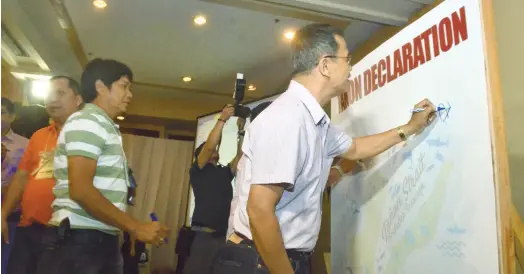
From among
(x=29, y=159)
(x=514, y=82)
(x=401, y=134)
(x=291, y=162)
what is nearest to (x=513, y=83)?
(x=514, y=82)

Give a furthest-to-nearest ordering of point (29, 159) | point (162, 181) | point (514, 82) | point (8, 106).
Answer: point (162, 181) → point (8, 106) → point (514, 82) → point (29, 159)

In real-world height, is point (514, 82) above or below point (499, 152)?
above

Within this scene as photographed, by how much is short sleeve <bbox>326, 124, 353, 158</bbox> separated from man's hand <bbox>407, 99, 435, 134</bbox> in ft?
0.63

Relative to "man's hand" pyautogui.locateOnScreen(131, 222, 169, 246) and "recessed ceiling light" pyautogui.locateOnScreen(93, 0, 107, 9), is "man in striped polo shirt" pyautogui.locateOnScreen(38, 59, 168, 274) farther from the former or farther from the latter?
"recessed ceiling light" pyautogui.locateOnScreen(93, 0, 107, 9)

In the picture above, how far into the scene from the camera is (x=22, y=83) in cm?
411

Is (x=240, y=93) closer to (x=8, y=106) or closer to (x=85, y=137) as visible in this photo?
(x=8, y=106)

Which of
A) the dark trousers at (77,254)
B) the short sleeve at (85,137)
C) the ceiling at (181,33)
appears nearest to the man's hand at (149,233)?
the dark trousers at (77,254)

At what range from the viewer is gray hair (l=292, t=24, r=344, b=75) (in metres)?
1.13

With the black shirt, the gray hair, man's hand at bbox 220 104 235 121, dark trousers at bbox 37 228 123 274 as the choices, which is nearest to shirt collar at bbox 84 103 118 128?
dark trousers at bbox 37 228 123 274

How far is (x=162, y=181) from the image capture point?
5.03 metres

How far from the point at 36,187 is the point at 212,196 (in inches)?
33.2

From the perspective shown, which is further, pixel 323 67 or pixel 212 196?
pixel 212 196

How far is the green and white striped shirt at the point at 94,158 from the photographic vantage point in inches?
46.4

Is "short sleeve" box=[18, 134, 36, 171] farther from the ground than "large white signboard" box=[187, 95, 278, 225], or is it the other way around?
"large white signboard" box=[187, 95, 278, 225]
